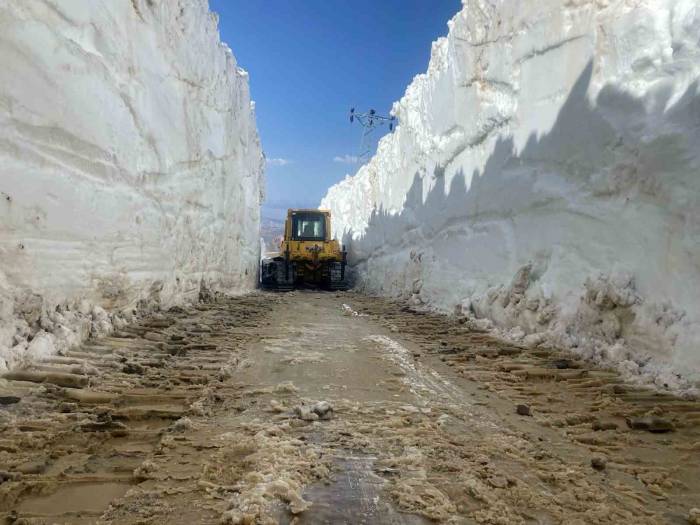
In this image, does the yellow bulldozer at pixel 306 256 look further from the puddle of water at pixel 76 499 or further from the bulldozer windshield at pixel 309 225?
the puddle of water at pixel 76 499

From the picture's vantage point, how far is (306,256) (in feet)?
58.4

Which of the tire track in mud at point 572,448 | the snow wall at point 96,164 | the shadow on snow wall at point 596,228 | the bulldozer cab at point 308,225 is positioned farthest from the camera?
the bulldozer cab at point 308,225

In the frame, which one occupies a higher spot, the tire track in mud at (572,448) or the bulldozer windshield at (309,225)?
the bulldozer windshield at (309,225)

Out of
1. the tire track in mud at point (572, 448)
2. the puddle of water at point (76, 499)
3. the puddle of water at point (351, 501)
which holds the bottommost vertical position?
the puddle of water at point (76, 499)

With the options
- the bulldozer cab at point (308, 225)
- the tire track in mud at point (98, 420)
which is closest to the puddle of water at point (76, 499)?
the tire track in mud at point (98, 420)

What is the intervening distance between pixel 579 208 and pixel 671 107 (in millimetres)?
1414

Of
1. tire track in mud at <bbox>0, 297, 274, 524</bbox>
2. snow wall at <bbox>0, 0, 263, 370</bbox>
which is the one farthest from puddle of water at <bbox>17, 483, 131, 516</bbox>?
snow wall at <bbox>0, 0, 263, 370</bbox>

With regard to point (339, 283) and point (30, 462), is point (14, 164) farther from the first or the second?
point (339, 283)

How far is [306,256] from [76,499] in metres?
16.1

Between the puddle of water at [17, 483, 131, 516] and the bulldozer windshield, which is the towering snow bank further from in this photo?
the bulldozer windshield

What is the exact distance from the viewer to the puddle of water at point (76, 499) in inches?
65.0

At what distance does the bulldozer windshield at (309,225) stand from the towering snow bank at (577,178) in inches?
366

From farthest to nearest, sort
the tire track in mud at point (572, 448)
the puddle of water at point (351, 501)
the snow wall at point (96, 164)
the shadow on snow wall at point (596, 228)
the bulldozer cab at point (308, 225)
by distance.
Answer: the bulldozer cab at point (308, 225), the shadow on snow wall at point (596, 228), the snow wall at point (96, 164), the tire track in mud at point (572, 448), the puddle of water at point (351, 501)

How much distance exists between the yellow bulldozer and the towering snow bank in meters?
8.22
